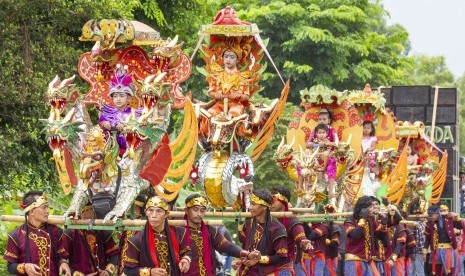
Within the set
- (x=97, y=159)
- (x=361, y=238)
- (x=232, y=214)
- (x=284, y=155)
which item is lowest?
(x=361, y=238)

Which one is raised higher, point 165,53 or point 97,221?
point 165,53

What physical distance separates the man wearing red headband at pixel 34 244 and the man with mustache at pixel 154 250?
2.90 feet

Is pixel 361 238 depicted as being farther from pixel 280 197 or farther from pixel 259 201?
pixel 259 201

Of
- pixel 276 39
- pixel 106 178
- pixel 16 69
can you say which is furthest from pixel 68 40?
pixel 276 39

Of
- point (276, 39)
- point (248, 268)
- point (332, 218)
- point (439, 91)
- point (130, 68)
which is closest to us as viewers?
point (248, 268)

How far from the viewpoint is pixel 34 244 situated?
1309 centimetres

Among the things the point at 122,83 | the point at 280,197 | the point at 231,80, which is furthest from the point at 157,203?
the point at 231,80

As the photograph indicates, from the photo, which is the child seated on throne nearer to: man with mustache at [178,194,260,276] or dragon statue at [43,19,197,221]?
dragon statue at [43,19,197,221]

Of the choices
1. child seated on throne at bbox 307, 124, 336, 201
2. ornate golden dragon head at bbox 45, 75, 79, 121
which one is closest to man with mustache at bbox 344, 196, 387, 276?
child seated on throne at bbox 307, 124, 336, 201

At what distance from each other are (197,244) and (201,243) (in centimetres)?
6

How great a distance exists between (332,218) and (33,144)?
4.37 meters

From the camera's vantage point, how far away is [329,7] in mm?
38938

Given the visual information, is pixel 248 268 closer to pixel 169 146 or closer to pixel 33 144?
pixel 169 146

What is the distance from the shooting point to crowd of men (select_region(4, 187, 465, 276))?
12.6m
